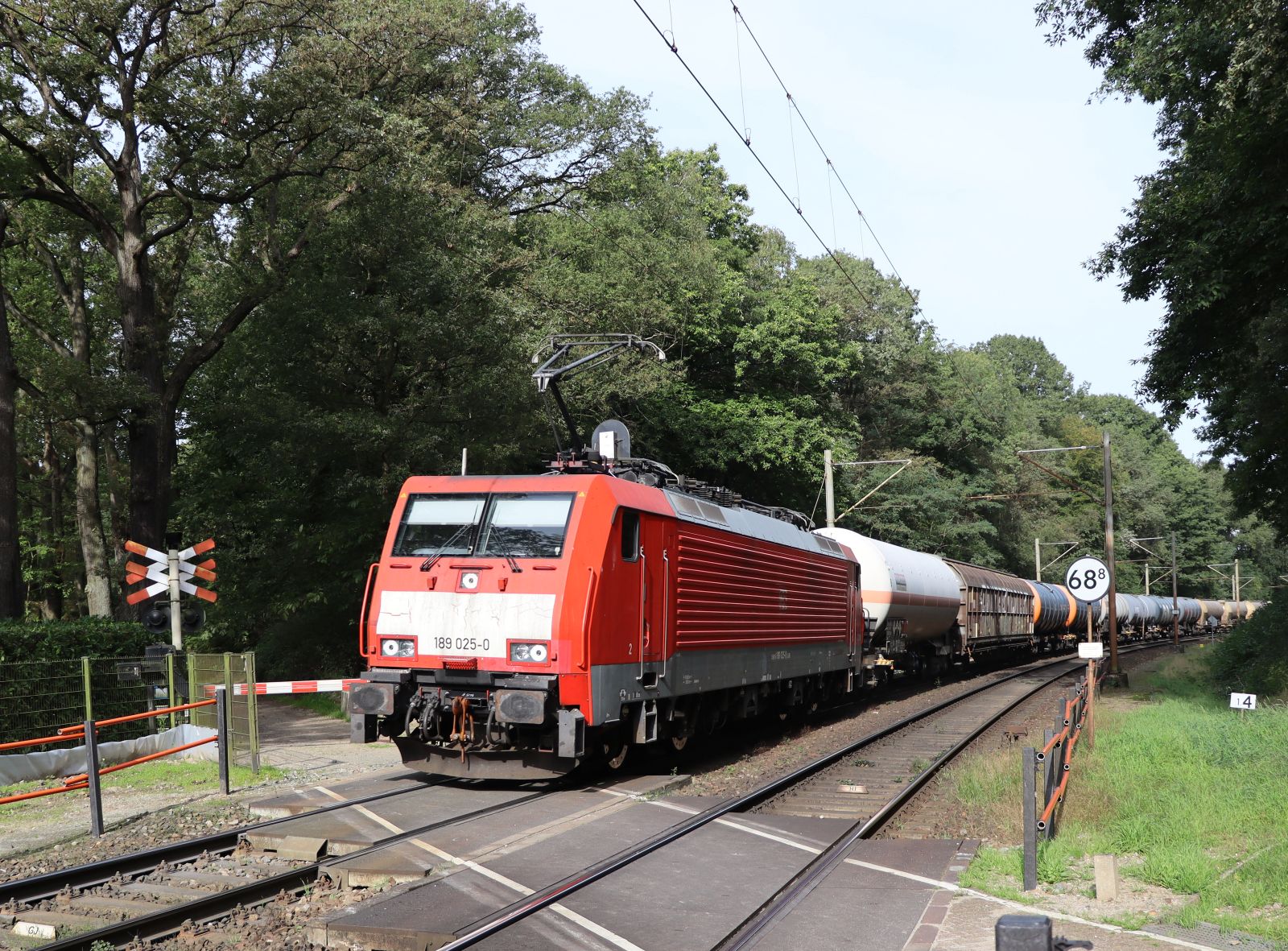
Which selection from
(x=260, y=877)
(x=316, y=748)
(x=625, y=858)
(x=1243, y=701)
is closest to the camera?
(x=260, y=877)

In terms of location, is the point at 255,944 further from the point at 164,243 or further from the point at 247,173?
the point at 164,243

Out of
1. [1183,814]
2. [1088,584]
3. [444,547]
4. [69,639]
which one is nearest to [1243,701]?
[1088,584]

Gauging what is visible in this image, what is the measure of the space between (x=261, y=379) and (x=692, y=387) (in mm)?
17995

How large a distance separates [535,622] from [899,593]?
15651 millimetres

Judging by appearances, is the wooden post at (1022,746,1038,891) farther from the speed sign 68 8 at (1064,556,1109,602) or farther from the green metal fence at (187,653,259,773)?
the green metal fence at (187,653,259,773)

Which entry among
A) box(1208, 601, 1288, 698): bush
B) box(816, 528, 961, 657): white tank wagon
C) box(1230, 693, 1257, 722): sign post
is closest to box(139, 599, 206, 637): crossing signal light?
box(816, 528, 961, 657): white tank wagon

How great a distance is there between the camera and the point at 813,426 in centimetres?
4003

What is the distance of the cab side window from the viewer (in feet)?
40.1

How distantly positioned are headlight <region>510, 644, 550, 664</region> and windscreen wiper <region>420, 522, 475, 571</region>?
1427mm

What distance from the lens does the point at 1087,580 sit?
53.5 feet

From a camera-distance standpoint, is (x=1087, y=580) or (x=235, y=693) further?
(x=1087, y=580)

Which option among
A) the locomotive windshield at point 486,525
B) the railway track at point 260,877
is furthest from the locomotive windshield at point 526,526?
the railway track at point 260,877

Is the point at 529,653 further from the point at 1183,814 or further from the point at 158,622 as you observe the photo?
the point at 158,622

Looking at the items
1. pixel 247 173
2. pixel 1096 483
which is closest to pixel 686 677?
pixel 247 173
